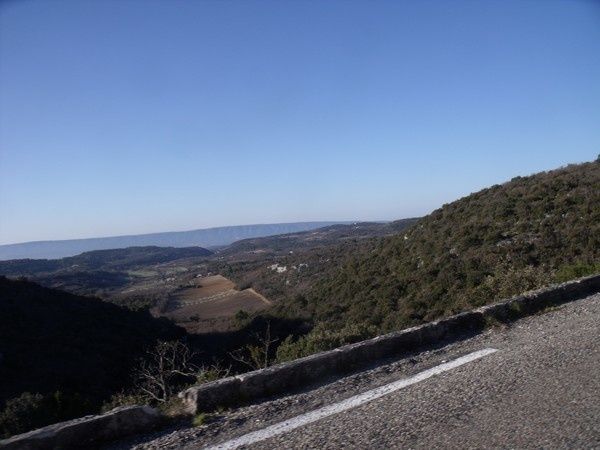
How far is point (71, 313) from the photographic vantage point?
1065 inches

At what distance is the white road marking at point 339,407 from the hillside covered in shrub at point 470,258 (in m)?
3.09

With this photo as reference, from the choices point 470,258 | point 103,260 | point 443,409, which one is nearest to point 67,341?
point 470,258

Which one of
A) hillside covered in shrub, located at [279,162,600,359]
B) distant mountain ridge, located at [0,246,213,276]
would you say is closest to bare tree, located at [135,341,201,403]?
hillside covered in shrub, located at [279,162,600,359]

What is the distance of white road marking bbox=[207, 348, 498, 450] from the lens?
359 cm

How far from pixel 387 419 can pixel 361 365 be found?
1471mm

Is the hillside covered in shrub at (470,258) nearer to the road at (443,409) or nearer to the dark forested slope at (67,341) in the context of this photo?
the road at (443,409)

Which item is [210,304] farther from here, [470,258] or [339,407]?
[339,407]

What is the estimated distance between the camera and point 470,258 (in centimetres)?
1941

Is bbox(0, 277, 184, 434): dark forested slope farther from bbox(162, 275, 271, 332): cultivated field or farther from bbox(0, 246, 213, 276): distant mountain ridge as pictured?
bbox(0, 246, 213, 276): distant mountain ridge

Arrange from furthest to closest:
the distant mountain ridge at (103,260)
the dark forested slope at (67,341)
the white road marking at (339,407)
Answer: the distant mountain ridge at (103,260)
the dark forested slope at (67,341)
the white road marking at (339,407)

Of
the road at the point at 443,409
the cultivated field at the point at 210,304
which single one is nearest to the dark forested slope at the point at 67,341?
the cultivated field at the point at 210,304

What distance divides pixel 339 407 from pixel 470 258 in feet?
54.1

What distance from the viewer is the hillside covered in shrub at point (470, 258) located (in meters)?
12.8

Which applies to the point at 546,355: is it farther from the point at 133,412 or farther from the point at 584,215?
the point at 584,215
